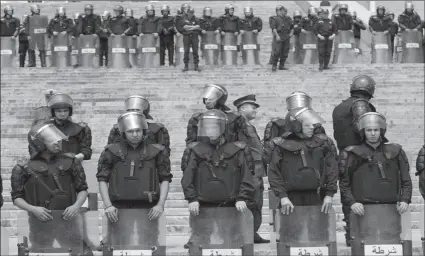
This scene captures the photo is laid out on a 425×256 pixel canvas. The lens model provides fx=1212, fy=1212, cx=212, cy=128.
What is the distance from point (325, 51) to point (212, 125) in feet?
42.4

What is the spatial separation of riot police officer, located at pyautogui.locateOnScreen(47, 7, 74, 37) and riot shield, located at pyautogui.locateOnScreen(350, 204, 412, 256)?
52.2 ft

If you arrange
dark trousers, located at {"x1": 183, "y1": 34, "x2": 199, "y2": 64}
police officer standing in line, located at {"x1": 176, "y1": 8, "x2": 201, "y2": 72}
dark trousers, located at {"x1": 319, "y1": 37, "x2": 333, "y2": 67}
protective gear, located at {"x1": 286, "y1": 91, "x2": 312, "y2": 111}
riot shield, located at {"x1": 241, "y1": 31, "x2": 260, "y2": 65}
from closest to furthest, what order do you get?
protective gear, located at {"x1": 286, "y1": 91, "x2": 312, "y2": 111}, dark trousers, located at {"x1": 319, "y1": 37, "x2": 333, "y2": 67}, police officer standing in line, located at {"x1": 176, "y1": 8, "x2": 201, "y2": 72}, dark trousers, located at {"x1": 183, "y1": 34, "x2": 199, "y2": 64}, riot shield, located at {"x1": 241, "y1": 31, "x2": 260, "y2": 65}

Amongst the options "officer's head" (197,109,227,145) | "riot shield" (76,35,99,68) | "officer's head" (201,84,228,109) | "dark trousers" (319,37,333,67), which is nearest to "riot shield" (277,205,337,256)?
"officer's head" (197,109,227,145)

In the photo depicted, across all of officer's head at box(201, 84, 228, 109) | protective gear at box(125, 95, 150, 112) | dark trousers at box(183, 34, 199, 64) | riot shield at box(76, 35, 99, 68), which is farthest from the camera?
riot shield at box(76, 35, 99, 68)

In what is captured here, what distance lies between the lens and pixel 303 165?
1162 cm

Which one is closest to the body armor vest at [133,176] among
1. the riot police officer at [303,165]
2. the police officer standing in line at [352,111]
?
the riot police officer at [303,165]

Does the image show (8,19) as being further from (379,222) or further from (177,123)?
(379,222)

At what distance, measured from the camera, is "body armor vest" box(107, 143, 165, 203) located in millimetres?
11469

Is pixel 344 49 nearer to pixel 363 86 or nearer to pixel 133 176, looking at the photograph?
pixel 363 86

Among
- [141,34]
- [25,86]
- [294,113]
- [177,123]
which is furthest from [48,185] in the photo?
[141,34]

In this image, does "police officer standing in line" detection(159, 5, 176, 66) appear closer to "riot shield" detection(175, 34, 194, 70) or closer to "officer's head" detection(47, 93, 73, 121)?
"riot shield" detection(175, 34, 194, 70)

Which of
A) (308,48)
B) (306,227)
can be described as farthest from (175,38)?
(306,227)

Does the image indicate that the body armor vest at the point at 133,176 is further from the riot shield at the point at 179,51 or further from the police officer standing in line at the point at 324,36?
the riot shield at the point at 179,51

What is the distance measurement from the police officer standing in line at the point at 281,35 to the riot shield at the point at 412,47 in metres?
2.68
